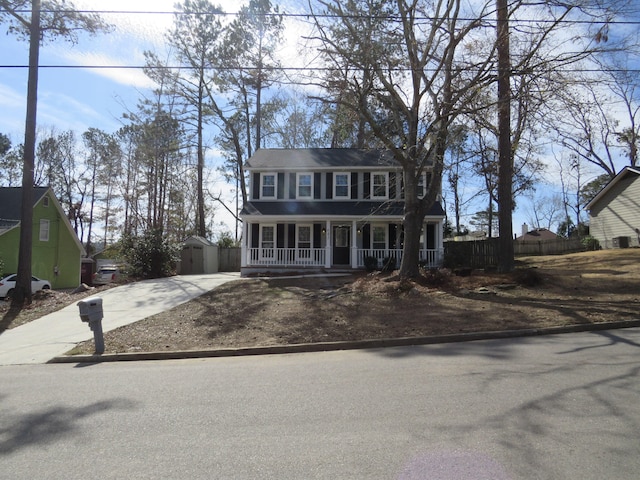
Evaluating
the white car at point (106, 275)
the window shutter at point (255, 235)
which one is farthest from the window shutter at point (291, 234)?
the white car at point (106, 275)

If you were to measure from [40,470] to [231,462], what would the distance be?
157cm

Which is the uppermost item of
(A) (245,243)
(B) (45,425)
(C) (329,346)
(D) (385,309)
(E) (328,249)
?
(A) (245,243)

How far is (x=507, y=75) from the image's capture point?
13.6 meters

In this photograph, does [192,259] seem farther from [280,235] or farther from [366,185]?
[366,185]

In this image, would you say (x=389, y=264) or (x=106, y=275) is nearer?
(x=389, y=264)

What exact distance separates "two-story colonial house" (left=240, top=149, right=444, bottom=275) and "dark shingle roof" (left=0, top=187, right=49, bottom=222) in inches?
583

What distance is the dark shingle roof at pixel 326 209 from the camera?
22.3 meters

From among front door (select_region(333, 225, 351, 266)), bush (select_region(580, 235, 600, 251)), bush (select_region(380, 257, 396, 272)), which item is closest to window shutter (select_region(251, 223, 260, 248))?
front door (select_region(333, 225, 351, 266))

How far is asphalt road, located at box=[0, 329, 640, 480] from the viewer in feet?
11.8

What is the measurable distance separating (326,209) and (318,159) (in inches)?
142

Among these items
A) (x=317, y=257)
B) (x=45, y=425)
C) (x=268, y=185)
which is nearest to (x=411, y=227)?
(x=317, y=257)

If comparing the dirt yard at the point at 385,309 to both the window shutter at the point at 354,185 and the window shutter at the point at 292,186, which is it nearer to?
the window shutter at the point at 354,185

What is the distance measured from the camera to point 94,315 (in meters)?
8.78

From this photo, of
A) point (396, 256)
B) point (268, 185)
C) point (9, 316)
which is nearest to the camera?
point (9, 316)
